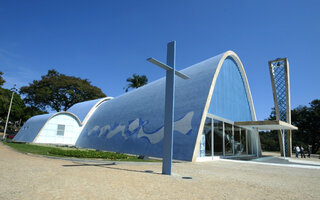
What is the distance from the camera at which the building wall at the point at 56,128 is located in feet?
96.1

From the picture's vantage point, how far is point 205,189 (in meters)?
6.33

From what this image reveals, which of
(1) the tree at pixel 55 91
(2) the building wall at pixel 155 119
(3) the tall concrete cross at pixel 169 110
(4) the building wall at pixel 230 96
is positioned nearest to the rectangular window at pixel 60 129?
(2) the building wall at pixel 155 119

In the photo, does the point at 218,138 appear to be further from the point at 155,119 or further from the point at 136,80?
the point at 136,80

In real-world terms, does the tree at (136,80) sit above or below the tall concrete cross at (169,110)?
above

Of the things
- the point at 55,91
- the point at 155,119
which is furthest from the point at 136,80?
Answer: the point at 155,119

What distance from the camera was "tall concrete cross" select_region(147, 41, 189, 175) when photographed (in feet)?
29.3

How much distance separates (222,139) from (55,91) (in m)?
43.8

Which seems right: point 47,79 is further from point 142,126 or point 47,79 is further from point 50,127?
point 142,126

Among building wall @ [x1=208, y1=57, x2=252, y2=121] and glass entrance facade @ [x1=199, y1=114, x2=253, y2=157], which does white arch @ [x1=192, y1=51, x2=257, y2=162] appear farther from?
glass entrance facade @ [x1=199, y1=114, x2=253, y2=157]

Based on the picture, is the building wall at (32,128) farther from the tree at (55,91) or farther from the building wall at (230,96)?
the building wall at (230,96)

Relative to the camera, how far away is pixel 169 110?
9.51m

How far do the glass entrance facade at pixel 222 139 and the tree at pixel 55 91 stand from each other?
4015cm

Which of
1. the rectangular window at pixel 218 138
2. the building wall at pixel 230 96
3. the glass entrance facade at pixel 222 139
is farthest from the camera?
the building wall at pixel 230 96

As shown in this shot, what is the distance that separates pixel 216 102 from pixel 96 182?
46.9ft
